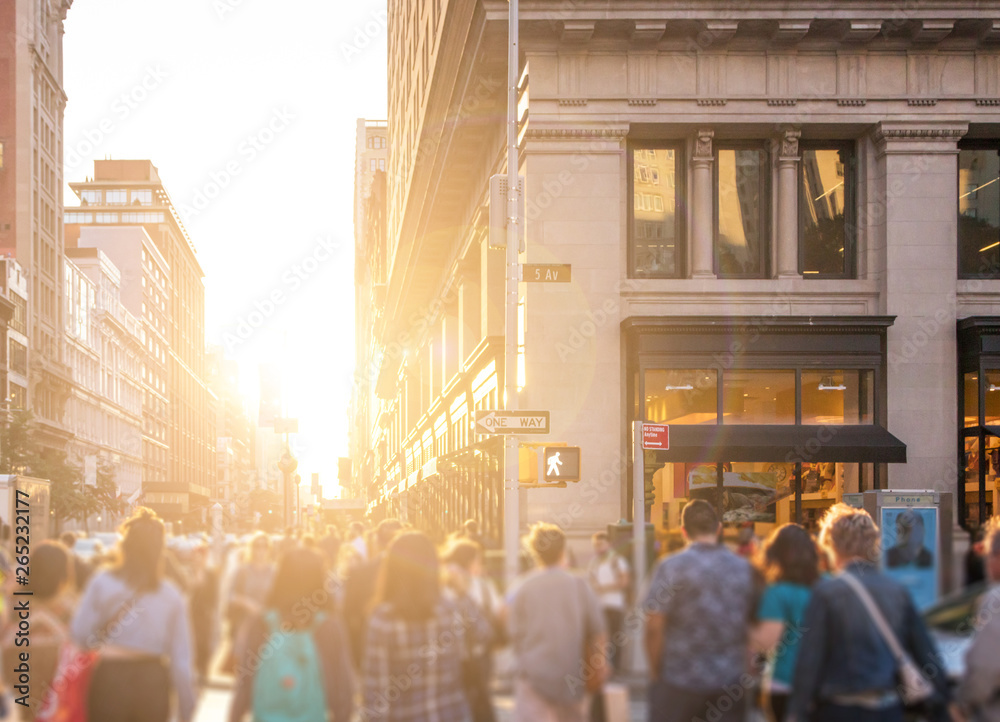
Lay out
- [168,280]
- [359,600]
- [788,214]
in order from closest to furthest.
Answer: [359,600], [788,214], [168,280]

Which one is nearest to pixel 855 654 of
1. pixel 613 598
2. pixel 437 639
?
pixel 613 598

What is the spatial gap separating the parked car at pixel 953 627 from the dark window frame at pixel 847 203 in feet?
58.8

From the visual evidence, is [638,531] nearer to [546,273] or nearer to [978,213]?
[546,273]

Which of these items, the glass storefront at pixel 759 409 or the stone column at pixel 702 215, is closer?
the glass storefront at pixel 759 409

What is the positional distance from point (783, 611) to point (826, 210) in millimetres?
19007

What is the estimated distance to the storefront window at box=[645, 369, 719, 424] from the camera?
23.9 metres

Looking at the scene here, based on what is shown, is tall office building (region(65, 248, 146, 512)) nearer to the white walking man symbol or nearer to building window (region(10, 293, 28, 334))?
building window (region(10, 293, 28, 334))

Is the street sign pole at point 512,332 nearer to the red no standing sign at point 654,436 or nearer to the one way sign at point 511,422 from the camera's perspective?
the one way sign at point 511,422

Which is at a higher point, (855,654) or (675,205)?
(675,205)

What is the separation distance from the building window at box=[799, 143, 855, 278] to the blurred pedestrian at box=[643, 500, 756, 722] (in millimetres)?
18778

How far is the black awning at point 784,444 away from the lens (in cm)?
2298

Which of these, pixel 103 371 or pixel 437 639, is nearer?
pixel 437 639

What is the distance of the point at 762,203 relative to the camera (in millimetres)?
24984

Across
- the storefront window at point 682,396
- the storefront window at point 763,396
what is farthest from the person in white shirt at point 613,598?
the storefront window at point 763,396
